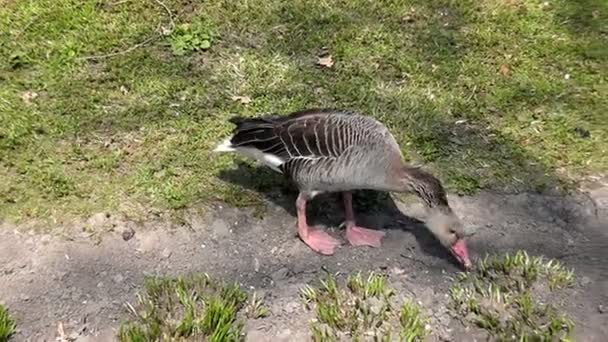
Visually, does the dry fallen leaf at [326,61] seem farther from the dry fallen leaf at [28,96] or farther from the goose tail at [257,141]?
the dry fallen leaf at [28,96]

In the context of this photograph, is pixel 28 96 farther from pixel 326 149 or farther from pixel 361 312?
pixel 361 312

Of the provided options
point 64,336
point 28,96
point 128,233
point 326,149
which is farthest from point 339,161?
point 28,96

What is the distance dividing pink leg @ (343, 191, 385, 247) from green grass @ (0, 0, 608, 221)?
1.89ft

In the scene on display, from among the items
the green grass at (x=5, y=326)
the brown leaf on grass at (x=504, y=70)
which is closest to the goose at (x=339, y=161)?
the green grass at (x=5, y=326)

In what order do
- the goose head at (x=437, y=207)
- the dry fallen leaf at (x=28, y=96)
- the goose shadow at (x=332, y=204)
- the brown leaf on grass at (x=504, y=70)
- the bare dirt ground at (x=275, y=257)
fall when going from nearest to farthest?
the bare dirt ground at (x=275, y=257) < the goose head at (x=437, y=207) < the goose shadow at (x=332, y=204) < the dry fallen leaf at (x=28, y=96) < the brown leaf on grass at (x=504, y=70)

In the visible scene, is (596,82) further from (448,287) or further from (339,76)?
(448,287)

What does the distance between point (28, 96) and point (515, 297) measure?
3.53m

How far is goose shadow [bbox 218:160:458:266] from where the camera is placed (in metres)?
4.63

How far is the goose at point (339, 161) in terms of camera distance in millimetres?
4137

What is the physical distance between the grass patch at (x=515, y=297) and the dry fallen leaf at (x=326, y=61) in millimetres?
2262

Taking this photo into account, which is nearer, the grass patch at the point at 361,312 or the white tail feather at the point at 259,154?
the grass patch at the point at 361,312

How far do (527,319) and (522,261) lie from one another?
1.30 ft

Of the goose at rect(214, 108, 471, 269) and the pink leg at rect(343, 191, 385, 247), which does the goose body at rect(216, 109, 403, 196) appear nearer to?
the goose at rect(214, 108, 471, 269)

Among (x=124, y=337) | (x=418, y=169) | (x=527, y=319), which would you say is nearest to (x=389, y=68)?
(x=418, y=169)
